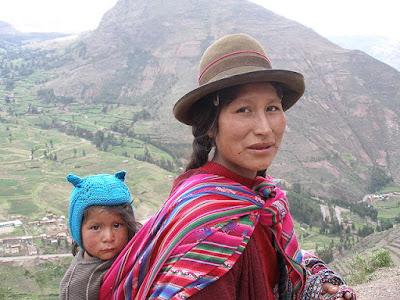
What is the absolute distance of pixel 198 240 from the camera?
4.33ft

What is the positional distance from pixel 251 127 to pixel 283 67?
6970cm

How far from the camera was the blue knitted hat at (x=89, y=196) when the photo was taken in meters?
1.95

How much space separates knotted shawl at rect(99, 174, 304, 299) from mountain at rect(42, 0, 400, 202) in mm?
45314

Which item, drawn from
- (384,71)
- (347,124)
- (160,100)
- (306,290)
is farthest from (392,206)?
(306,290)

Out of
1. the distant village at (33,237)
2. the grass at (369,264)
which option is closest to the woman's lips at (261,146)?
the grass at (369,264)

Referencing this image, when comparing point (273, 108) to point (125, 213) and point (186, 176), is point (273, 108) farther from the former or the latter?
point (125, 213)

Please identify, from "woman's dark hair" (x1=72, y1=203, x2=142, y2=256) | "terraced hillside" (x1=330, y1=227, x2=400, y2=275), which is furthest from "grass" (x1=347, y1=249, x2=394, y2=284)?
"terraced hillside" (x1=330, y1=227, x2=400, y2=275)

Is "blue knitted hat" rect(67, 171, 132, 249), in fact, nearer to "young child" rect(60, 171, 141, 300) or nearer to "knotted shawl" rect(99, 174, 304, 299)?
"young child" rect(60, 171, 141, 300)

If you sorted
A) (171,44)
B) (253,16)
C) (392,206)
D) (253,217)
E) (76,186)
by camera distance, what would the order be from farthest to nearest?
(253,16) → (171,44) → (392,206) → (76,186) → (253,217)

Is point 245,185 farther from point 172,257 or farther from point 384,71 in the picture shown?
point 384,71

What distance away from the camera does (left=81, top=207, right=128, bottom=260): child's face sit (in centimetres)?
195

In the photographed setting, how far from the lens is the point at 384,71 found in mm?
69938

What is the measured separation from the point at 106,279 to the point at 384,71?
260 feet

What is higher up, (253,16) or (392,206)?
→ (253,16)
